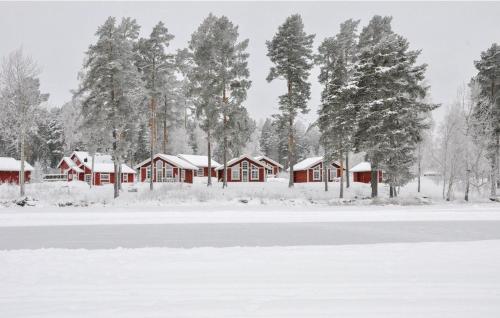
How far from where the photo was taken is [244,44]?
120 ft

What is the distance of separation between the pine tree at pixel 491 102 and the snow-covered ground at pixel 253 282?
29.1 m

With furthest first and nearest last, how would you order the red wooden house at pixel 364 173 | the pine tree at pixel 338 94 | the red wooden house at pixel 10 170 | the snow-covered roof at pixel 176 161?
the red wooden house at pixel 364 173 → the red wooden house at pixel 10 170 → the snow-covered roof at pixel 176 161 → the pine tree at pixel 338 94

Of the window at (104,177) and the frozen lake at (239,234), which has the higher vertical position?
the window at (104,177)

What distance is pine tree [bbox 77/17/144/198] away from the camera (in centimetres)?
3167

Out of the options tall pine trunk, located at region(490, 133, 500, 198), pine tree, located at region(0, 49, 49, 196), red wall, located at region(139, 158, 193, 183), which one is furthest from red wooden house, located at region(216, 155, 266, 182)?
tall pine trunk, located at region(490, 133, 500, 198)

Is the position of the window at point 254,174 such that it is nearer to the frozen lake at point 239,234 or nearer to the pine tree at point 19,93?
the pine tree at point 19,93

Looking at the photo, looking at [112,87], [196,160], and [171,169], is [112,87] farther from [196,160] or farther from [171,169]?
[196,160]

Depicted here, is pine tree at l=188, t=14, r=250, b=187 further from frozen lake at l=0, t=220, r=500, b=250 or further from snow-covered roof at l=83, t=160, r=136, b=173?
snow-covered roof at l=83, t=160, r=136, b=173

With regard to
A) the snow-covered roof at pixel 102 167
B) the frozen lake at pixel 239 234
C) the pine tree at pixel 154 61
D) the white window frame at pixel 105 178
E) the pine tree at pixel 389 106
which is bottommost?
the frozen lake at pixel 239 234

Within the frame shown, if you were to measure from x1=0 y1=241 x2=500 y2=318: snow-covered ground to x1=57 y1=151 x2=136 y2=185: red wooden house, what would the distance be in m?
49.3

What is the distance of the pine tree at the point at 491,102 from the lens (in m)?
34.1

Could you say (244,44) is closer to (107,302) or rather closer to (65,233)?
(65,233)

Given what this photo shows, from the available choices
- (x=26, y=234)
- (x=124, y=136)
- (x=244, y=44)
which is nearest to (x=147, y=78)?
(x=124, y=136)

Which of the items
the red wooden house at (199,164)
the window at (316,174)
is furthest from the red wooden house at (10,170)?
the window at (316,174)
